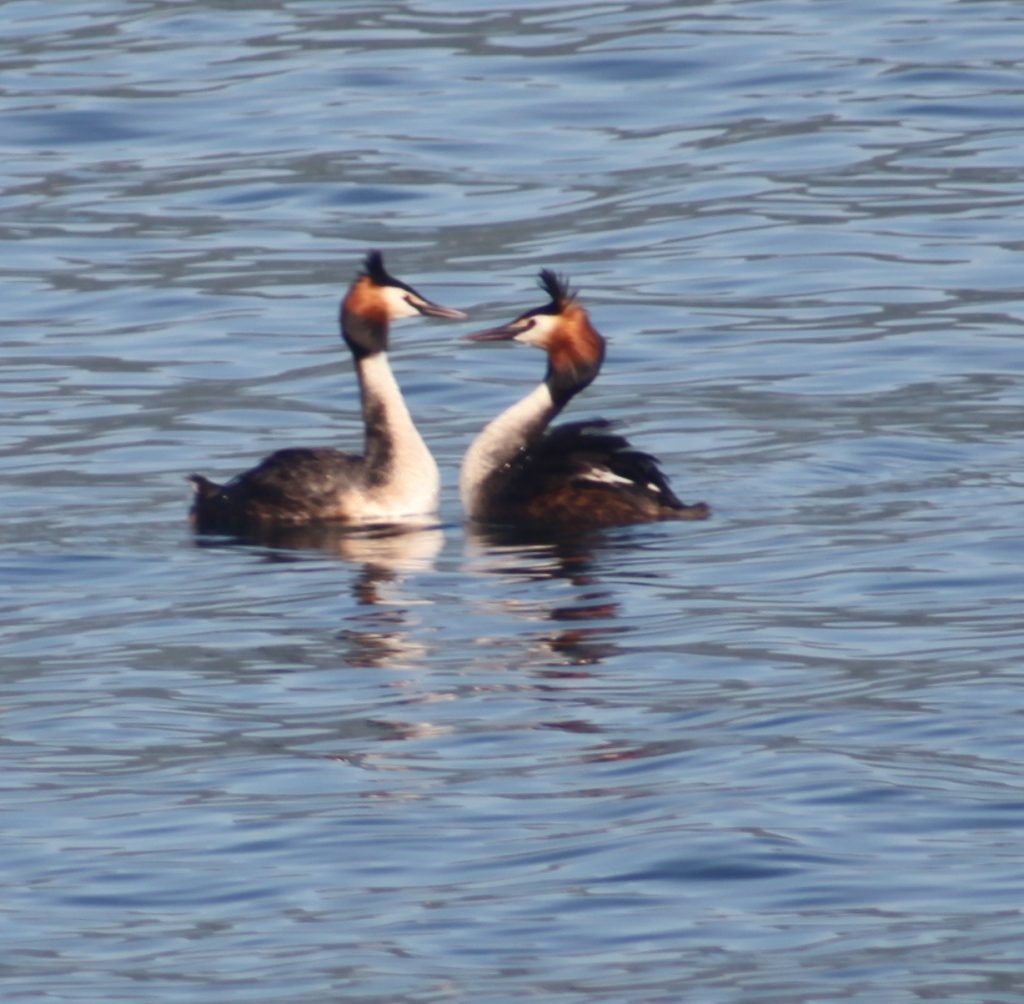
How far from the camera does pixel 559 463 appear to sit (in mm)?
13055

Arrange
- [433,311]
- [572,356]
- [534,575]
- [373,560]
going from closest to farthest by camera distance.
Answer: [534,575] < [373,560] < [572,356] < [433,311]

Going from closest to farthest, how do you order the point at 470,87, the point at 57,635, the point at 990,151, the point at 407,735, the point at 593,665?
the point at 407,735 < the point at 593,665 < the point at 57,635 < the point at 990,151 < the point at 470,87

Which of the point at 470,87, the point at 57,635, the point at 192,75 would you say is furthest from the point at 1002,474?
the point at 192,75

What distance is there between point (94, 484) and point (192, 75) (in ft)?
50.7

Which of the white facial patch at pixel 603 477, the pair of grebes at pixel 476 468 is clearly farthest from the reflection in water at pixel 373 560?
the white facial patch at pixel 603 477

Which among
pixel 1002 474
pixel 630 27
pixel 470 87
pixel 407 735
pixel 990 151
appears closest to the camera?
pixel 407 735

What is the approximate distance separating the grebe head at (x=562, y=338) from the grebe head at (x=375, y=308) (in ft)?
1.17

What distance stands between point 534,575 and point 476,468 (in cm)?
159

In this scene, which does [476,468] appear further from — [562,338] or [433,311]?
[433,311]

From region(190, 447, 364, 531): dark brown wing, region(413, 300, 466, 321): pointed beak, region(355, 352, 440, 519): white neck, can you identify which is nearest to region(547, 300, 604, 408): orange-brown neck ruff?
region(413, 300, 466, 321): pointed beak

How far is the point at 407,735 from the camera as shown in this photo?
9250 millimetres

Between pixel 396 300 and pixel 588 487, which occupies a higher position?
pixel 396 300

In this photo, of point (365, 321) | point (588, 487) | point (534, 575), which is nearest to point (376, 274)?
point (365, 321)

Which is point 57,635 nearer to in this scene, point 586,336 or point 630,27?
point 586,336
